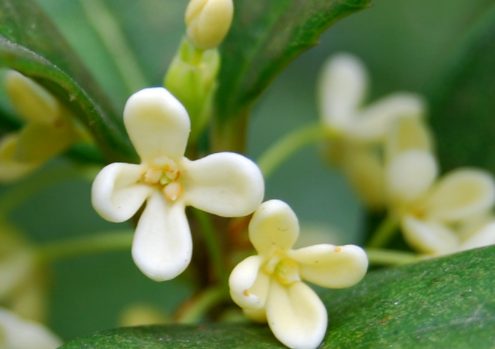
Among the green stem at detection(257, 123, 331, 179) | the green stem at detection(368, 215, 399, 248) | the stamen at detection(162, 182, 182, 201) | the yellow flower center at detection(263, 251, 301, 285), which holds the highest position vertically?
the green stem at detection(257, 123, 331, 179)

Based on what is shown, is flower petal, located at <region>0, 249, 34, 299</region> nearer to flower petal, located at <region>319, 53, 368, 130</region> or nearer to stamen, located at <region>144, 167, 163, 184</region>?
stamen, located at <region>144, 167, 163, 184</region>

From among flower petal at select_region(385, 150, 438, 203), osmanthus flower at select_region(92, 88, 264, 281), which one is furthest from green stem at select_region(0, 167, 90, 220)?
flower petal at select_region(385, 150, 438, 203)

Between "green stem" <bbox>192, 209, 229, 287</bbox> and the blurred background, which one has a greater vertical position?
the blurred background

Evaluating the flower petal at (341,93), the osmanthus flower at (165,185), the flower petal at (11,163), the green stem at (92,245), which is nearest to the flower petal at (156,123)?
the osmanthus flower at (165,185)

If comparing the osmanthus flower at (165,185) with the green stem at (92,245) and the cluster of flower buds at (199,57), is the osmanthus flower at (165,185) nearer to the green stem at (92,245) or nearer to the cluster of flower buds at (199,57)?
the cluster of flower buds at (199,57)

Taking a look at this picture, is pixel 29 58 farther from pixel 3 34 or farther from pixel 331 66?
pixel 331 66

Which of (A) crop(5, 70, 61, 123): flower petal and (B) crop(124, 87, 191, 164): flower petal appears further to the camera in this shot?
(A) crop(5, 70, 61, 123): flower petal

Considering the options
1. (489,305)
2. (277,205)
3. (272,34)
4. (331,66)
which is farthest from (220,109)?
(331,66)
